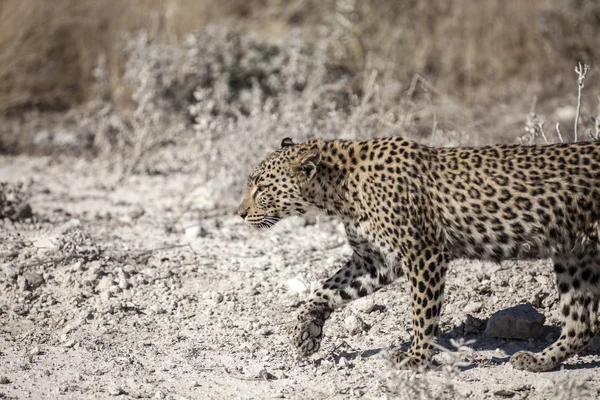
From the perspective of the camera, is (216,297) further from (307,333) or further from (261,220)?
(307,333)

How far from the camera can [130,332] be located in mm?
5715

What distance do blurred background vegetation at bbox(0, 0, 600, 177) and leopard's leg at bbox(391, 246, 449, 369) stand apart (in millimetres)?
4537

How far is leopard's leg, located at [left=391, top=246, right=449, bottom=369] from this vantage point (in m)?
5.03

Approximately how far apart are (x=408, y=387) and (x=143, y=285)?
8.62 feet

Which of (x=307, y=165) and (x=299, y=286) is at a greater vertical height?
(x=307, y=165)

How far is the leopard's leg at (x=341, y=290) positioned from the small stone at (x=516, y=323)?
2.51 ft

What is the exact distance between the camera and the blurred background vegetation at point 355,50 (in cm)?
1041

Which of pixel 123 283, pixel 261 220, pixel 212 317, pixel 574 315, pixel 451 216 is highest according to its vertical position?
pixel 451 216

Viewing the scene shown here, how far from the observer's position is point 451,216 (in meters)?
5.11

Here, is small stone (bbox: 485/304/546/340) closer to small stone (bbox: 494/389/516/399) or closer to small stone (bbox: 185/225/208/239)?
small stone (bbox: 494/389/516/399)

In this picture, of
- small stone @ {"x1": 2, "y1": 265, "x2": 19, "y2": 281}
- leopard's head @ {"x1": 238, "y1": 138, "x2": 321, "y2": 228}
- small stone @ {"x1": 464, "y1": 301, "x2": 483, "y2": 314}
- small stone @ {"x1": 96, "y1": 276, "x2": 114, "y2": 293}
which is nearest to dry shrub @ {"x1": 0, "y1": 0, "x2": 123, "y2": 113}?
small stone @ {"x1": 2, "y1": 265, "x2": 19, "y2": 281}

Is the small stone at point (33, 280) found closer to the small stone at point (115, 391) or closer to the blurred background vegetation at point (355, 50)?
the small stone at point (115, 391)

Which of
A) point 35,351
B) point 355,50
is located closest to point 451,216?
point 35,351

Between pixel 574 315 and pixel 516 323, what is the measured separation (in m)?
0.47
